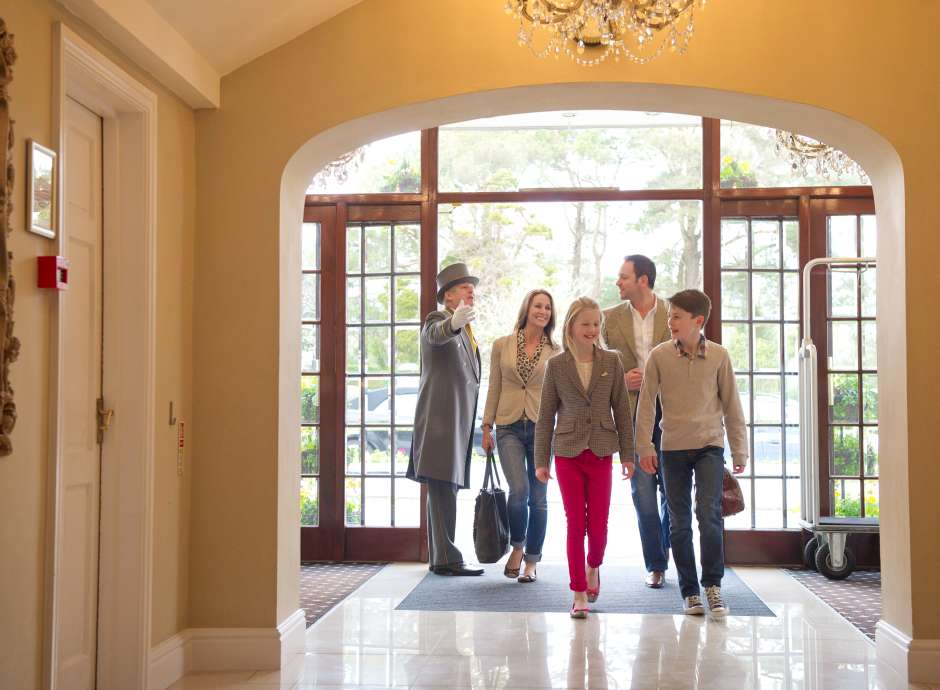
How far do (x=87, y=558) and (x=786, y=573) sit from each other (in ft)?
12.3

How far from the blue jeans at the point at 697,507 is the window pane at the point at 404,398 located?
195cm

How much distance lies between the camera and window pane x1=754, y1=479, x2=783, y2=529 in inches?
230

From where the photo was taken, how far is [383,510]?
19.8ft

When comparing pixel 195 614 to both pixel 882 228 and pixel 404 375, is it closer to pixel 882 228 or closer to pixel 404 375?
pixel 404 375

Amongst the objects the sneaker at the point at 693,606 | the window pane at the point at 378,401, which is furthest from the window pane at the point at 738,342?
the window pane at the point at 378,401

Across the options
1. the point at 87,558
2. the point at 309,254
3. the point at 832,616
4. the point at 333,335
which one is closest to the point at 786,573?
the point at 832,616

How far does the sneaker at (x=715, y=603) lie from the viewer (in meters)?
4.46

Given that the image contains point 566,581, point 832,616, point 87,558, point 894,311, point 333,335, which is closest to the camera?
point 87,558

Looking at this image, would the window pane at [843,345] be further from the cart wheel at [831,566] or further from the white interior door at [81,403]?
the white interior door at [81,403]

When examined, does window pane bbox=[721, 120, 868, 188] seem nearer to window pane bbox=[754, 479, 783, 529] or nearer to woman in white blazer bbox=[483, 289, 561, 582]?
woman in white blazer bbox=[483, 289, 561, 582]

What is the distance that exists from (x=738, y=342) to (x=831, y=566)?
132cm

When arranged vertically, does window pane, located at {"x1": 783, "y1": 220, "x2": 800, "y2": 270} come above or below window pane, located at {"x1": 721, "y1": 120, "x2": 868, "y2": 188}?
below

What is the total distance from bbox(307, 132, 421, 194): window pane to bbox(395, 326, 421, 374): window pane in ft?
2.73

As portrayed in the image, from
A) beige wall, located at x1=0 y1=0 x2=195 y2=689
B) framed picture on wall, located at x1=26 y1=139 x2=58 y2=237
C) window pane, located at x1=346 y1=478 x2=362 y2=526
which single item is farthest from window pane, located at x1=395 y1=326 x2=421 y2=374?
framed picture on wall, located at x1=26 y1=139 x2=58 y2=237
